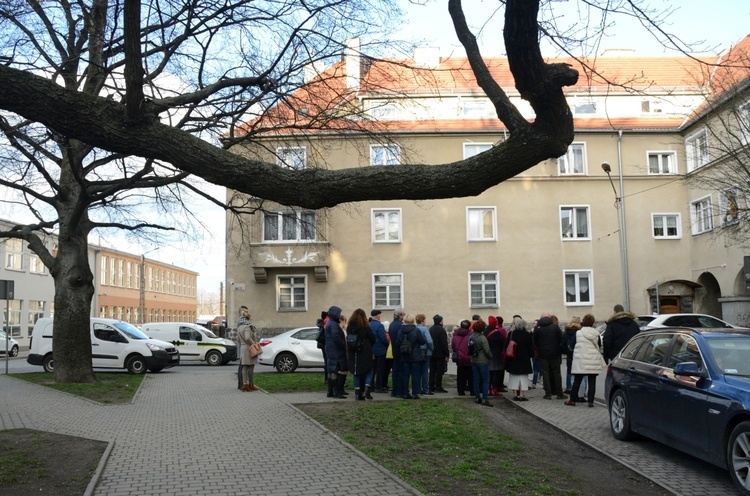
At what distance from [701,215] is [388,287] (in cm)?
1572

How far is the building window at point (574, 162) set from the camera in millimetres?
34031

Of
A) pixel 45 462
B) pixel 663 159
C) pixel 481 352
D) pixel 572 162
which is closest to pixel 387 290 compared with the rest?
pixel 572 162

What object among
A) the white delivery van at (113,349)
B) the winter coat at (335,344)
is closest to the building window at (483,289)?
the white delivery van at (113,349)

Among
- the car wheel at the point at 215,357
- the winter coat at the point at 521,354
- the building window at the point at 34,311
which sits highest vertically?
the building window at the point at 34,311

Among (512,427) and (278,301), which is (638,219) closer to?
(278,301)

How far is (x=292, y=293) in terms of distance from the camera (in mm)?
33000

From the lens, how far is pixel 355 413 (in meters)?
11.3

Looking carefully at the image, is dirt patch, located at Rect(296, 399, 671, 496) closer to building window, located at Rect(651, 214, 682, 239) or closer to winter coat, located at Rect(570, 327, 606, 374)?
winter coat, located at Rect(570, 327, 606, 374)

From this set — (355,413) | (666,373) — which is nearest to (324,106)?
(355,413)

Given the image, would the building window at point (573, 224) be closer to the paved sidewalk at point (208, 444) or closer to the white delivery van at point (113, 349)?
the white delivery van at point (113, 349)

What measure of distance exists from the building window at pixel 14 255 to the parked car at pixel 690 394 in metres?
49.9

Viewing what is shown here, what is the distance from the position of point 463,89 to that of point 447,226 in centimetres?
763

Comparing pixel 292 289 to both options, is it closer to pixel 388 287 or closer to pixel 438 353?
pixel 388 287

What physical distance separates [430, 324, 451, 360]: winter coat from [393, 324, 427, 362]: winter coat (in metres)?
1.29
